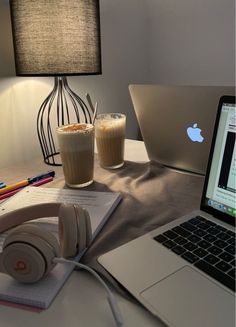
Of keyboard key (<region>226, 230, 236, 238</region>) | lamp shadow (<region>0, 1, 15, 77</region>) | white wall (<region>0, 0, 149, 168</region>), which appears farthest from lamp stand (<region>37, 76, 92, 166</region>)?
keyboard key (<region>226, 230, 236, 238</region>)

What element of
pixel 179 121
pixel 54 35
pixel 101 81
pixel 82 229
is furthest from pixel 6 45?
pixel 82 229

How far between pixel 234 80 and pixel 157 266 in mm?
1303

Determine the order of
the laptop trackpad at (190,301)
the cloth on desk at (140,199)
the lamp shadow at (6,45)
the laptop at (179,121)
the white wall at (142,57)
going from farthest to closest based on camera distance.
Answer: the white wall at (142,57), the lamp shadow at (6,45), the laptop at (179,121), the cloth on desk at (140,199), the laptop trackpad at (190,301)

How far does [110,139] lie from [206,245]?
1.64 ft

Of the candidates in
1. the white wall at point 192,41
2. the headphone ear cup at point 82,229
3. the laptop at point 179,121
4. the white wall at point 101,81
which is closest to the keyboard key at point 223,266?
the headphone ear cup at point 82,229

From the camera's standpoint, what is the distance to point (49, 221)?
2.10 feet

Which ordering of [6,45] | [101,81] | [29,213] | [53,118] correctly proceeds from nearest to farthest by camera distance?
[29,213] < [6,45] < [53,118] < [101,81]

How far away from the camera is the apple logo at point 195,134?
81 centimetres

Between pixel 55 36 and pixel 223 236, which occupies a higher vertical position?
pixel 55 36

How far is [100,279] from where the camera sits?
0.45 metres

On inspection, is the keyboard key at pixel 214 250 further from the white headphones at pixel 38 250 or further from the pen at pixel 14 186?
the pen at pixel 14 186

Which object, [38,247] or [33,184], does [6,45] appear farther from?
[38,247]

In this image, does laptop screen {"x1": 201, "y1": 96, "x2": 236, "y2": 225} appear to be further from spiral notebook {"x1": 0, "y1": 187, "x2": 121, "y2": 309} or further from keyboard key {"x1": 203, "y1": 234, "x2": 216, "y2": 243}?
spiral notebook {"x1": 0, "y1": 187, "x2": 121, "y2": 309}

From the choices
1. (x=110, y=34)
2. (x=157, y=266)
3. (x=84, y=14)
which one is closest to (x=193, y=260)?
(x=157, y=266)
